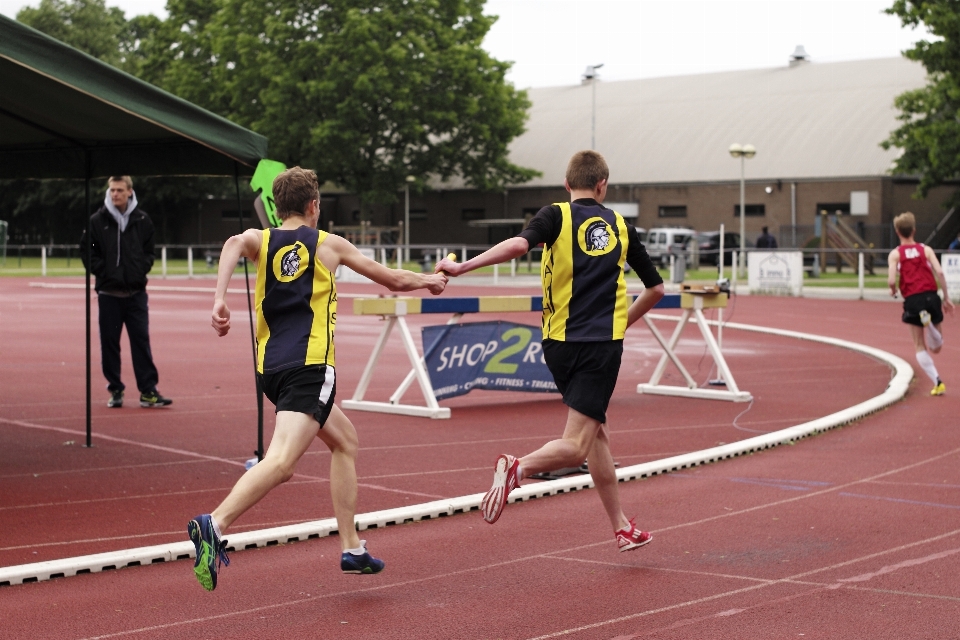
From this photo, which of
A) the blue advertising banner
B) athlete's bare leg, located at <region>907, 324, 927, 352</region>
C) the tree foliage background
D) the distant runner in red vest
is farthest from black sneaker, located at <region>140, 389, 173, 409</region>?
the tree foliage background

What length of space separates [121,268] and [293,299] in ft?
21.0

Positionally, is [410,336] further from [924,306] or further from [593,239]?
[593,239]

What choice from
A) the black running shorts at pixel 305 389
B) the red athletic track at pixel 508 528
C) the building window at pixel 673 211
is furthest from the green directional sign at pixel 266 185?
the building window at pixel 673 211

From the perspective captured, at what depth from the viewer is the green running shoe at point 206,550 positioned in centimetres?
518

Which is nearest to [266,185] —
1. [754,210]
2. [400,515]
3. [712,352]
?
[400,515]

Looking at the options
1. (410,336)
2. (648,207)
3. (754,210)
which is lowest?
(410,336)

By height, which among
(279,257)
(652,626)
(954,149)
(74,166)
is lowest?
(652,626)

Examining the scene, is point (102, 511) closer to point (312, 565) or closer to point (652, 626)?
point (312, 565)

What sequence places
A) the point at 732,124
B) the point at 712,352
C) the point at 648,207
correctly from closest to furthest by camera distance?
the point at 712,352 → the point at 732,124 → the point at 648,207

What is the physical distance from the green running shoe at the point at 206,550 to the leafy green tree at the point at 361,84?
5323cm

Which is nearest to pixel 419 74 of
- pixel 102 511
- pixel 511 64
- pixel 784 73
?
pixel 511 64

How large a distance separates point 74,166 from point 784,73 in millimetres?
65071

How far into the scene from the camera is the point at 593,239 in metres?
6.18

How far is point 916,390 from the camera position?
46.1ft
